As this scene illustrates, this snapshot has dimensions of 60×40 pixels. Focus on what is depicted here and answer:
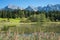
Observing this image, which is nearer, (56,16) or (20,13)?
(56,16)

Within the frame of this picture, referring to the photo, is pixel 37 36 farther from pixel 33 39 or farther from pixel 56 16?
pixel 56 16

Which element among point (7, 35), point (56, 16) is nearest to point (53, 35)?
point (7, 35)

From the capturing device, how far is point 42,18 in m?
70.6

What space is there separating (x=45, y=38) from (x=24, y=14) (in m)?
96.6

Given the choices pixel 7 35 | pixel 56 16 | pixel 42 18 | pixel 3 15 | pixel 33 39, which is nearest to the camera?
pixel 7 35

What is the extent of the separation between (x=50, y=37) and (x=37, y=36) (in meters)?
0.41

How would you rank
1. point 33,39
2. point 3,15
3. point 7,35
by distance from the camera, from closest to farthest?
point 7,35
point 33,39
point 3,15

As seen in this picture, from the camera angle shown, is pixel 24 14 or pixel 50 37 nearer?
pixel 50 37

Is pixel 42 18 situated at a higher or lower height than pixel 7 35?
lower

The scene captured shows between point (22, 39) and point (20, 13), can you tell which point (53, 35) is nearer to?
point (22, 39)

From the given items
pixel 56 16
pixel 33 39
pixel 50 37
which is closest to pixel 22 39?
pixel 33 39

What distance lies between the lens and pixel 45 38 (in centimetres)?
634

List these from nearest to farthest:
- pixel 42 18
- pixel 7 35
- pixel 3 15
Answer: pixel 7 35, pixel 42 18, pixel 3 15

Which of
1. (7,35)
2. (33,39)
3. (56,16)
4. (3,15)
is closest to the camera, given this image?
(7,35)
